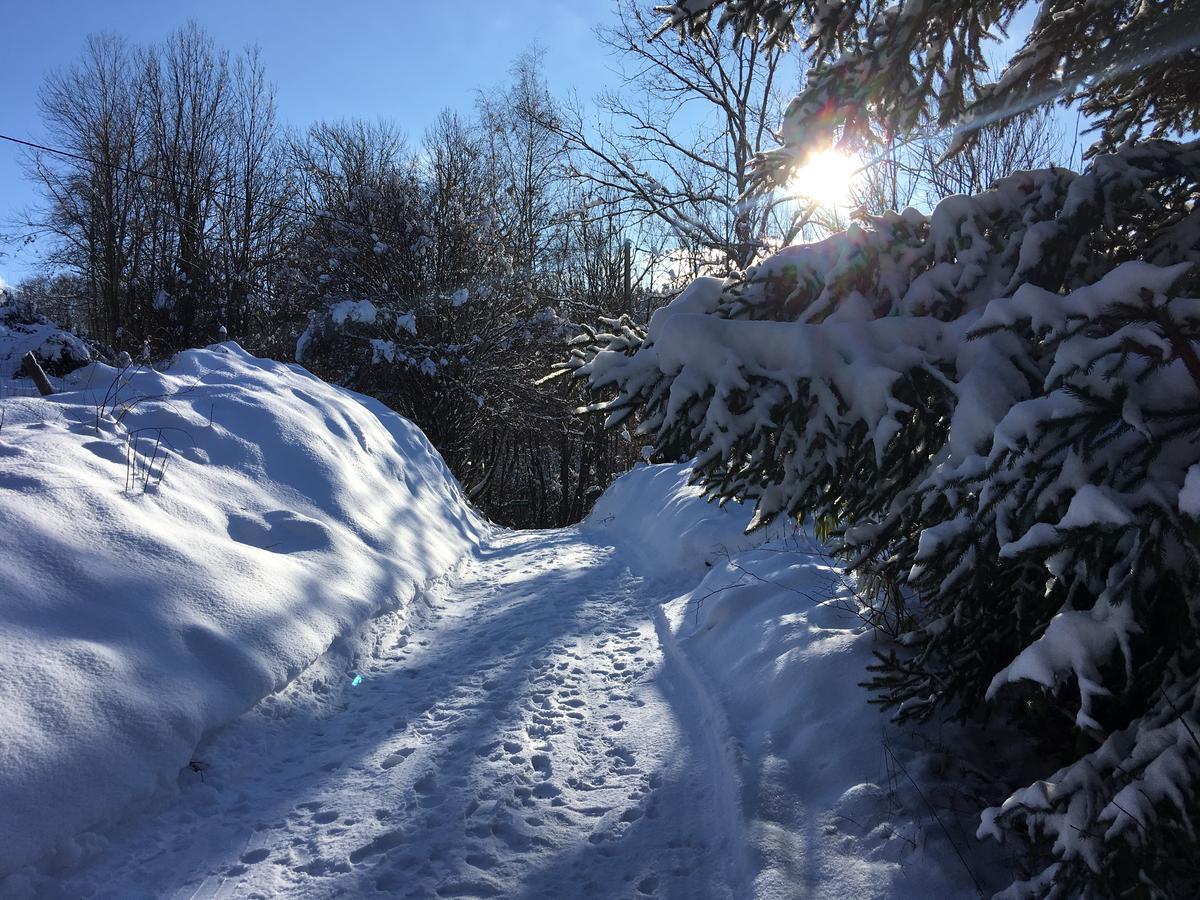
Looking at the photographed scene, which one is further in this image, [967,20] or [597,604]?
[597,604]

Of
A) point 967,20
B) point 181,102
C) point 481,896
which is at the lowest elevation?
point 481,896

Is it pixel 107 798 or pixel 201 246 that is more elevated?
pixel 201 246

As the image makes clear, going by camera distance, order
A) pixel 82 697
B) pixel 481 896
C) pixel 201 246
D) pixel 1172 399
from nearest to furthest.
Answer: pixel 1172 399 < pixel 481 896 < pixel 82 697 < pixel 201 246

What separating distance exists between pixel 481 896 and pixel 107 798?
1.45 metres

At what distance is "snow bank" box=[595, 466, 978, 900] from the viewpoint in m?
2.36

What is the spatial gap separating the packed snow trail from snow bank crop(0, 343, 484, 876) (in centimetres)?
22

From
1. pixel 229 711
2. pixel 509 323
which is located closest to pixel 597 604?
pixel 229 711

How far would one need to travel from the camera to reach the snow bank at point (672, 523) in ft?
23.8

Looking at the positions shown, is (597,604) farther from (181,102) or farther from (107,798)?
(181,102)

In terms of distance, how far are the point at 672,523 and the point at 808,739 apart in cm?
573

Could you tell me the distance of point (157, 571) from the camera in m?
3.48

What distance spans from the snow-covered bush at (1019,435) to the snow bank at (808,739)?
303mm

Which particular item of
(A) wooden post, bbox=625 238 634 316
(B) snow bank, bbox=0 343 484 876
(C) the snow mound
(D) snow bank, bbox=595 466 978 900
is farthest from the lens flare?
(A) wooden post, bbox=625 238 634 316

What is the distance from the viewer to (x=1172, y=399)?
166 centimetres
